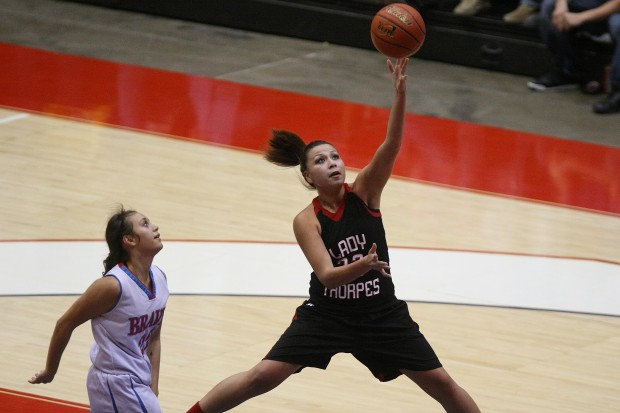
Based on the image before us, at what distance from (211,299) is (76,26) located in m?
7.21

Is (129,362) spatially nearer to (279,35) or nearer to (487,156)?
(487,156)

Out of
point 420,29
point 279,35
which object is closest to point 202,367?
point 420,29

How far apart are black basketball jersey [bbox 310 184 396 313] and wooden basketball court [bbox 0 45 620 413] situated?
2.86 feet

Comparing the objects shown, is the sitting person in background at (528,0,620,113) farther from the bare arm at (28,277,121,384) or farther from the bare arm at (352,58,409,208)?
the bare arm at (28,277,121,384)

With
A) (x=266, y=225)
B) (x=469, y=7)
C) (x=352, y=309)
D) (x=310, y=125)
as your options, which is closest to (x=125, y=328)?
(x=352, y=309)

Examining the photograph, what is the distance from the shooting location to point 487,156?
9852 mm

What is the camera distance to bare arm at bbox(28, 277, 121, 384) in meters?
4.31

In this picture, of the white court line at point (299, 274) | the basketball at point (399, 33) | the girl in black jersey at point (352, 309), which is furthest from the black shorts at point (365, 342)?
the white court line at point (299, 274)

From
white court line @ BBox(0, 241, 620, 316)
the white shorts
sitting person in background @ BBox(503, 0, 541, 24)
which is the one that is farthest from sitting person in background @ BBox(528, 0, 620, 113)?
the white shorts

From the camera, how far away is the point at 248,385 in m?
4.95

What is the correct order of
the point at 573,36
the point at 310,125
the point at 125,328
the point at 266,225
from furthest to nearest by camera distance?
the point at 573,36 → the point at 310,125 → the point at 266,225 → the point at 125,328

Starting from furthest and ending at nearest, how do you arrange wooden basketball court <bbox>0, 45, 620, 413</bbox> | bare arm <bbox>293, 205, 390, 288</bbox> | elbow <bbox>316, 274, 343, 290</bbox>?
1. wooden basketball court <bbox>0, 45, 620, 413</bbox>
2. elbow <bbox>316, 274, 343, 290</bbox>
3. bare arm <bbox>293, 205, 390, 288</bbox>

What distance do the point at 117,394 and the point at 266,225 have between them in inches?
148

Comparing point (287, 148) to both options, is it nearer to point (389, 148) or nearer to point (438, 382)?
point (389, 148)
